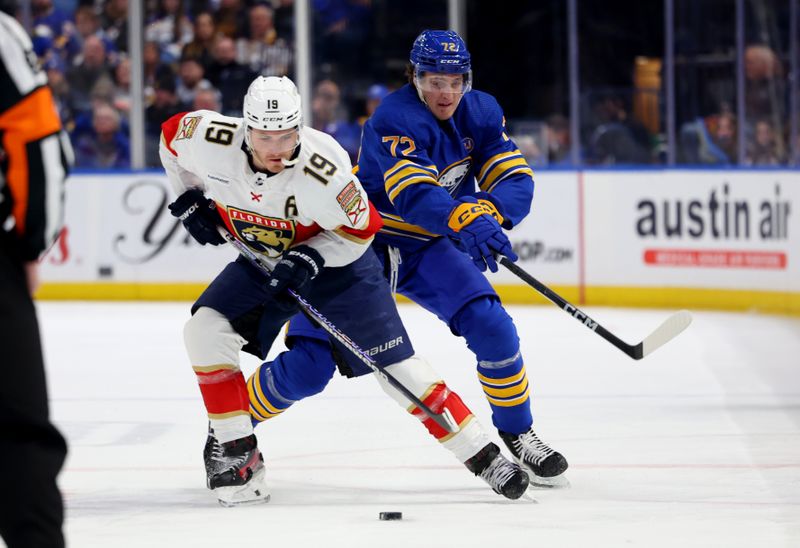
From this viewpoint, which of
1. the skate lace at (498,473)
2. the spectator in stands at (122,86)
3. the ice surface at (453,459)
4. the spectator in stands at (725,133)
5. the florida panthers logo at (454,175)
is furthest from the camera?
the spectator in stands at (122,86)

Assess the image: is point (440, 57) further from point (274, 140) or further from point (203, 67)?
point (203, 67)

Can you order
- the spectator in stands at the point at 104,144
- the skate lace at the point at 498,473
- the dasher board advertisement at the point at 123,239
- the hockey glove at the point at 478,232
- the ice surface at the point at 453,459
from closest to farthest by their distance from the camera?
1. the ice surface at the point at 453,459
2. the skate lace at the point at 498,473
3. the hockey glove at the point at 478,232
4. the dasher board advertisement at the point at 123,239
5. the spectator in stands at the point at 104,144

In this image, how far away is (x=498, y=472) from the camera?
3389 millimetres

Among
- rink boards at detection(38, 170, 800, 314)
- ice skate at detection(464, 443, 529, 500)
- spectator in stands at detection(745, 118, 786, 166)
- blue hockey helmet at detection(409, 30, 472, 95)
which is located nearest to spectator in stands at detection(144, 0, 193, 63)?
rink boards at detection(38, 170, 800, 314)

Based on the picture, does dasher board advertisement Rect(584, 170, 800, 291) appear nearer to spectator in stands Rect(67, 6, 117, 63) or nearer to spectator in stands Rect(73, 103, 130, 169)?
spectator in stands Rect(73, 103, 130, 169)

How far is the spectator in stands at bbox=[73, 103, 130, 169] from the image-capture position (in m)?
8.97

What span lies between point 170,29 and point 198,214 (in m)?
5.92

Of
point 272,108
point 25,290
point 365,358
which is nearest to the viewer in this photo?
point 25,290

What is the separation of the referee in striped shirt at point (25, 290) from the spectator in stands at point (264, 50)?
7.22 metres

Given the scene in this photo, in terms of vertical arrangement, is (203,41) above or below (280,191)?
above

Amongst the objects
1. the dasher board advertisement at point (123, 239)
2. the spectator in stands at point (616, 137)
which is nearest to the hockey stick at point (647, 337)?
the dasher board advertisement at point (123, 239)

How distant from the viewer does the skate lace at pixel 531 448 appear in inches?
142

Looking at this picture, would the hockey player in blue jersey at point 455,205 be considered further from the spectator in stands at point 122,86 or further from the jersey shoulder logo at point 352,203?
the spectator in stands at point 122,86

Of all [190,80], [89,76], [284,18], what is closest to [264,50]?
[284,18]
